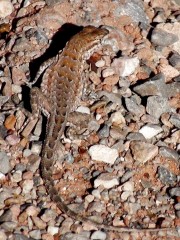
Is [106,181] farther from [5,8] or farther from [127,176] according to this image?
[5,8]

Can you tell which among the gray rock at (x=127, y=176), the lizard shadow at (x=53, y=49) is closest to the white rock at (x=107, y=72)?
the lizard shadow at (x=53, y=49)

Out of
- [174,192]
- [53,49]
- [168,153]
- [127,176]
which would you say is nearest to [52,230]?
[127,176]

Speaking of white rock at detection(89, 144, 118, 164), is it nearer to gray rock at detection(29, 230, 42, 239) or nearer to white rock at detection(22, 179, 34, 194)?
white rock at detection(22, 179, 34, 194)

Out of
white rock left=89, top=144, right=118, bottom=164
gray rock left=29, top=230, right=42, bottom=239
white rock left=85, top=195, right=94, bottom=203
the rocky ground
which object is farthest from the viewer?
white rock left=89, top=144, right=118, bottom=164

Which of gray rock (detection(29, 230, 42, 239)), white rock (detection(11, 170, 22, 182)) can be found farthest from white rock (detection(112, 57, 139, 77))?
gray rock (detection(29, 230, 42, 239))

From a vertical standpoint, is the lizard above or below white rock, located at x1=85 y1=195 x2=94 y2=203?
above
